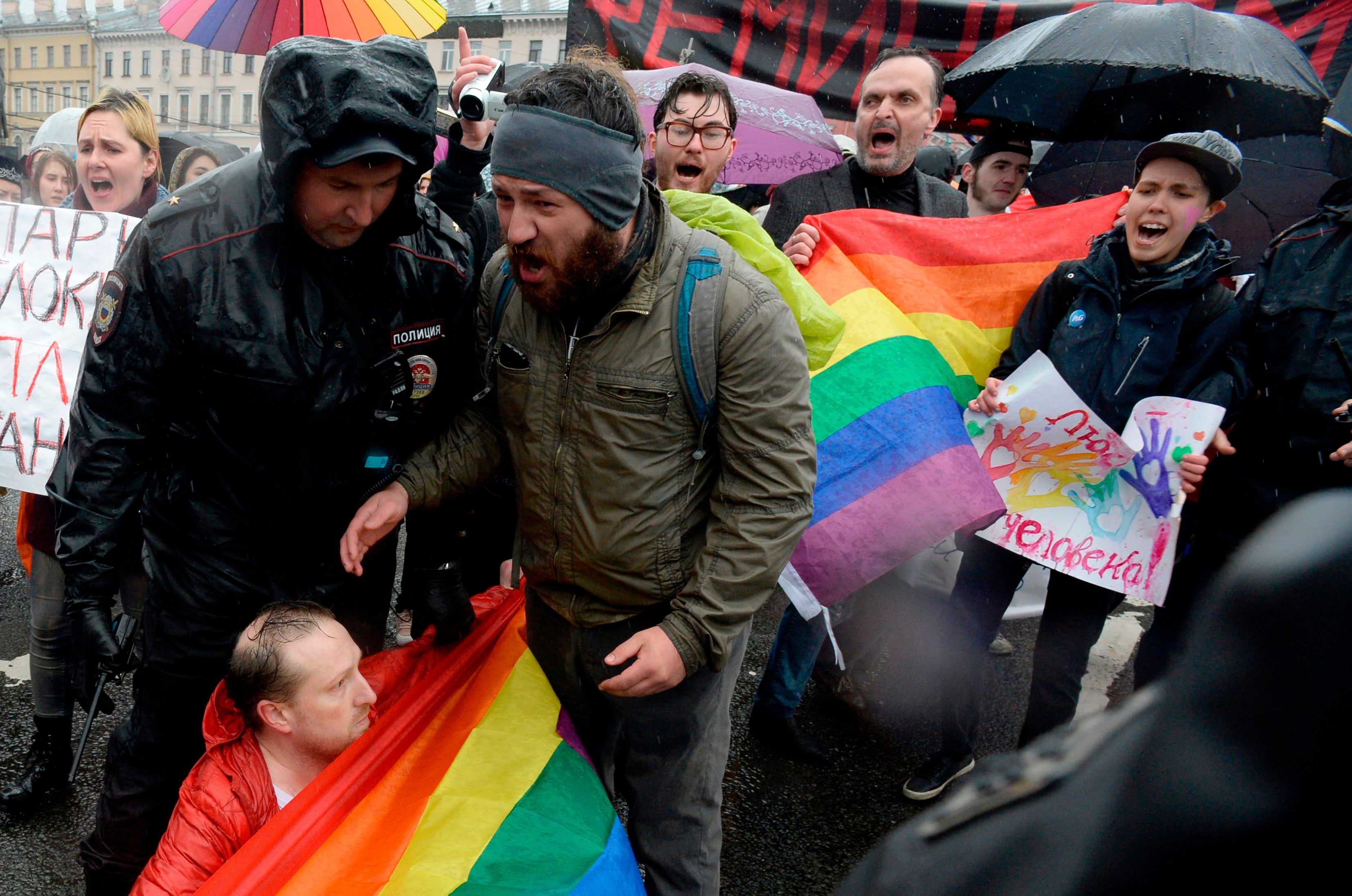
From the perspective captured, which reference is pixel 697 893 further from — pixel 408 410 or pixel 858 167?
pixel 858 167

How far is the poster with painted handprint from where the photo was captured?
2844 millimetres

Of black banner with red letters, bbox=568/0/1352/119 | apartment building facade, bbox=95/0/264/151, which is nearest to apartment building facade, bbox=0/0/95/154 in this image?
apartment building facade, bbox=95/0/264/151

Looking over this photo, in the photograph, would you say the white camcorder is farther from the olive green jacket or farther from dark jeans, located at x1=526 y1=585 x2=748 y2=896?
dark jeans, located at x1=526 y1=585 x2=748 y2=896

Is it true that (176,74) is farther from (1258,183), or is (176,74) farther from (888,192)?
(888,192)

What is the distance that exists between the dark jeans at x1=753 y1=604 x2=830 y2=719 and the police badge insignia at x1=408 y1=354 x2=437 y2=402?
1.70m

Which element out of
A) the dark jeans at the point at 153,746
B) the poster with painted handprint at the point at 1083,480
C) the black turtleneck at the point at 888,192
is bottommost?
the dark jeans at the point at 153,746

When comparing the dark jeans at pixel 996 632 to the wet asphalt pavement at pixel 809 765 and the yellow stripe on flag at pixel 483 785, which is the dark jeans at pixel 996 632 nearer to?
the wet asphalt pavement at pixel 809 765

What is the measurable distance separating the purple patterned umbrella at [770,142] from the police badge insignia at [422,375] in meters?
2.87

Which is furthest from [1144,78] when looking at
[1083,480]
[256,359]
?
[256,359]

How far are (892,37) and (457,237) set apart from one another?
203 inches

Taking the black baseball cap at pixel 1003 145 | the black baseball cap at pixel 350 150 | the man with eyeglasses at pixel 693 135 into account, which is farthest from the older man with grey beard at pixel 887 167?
the black baseball cap at pixel 350 150

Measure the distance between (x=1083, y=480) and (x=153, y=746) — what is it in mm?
2772

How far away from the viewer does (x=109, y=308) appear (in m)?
1.88

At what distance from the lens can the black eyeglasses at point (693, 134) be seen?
3008mm
